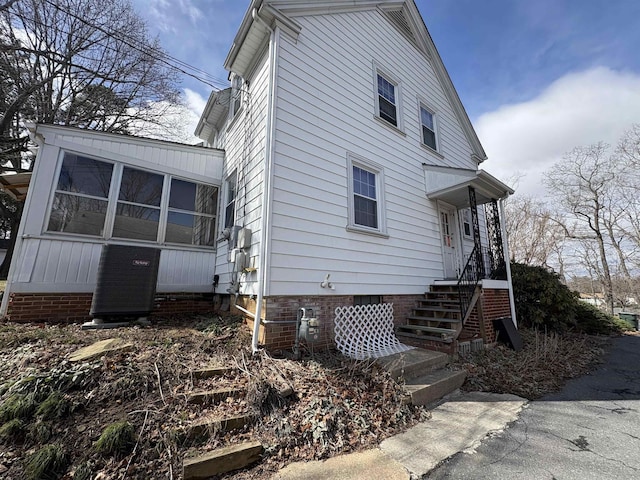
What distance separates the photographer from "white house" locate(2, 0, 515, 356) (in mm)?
4805

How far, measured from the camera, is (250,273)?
4859 mm

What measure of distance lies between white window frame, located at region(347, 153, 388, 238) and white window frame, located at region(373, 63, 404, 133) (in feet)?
4.89

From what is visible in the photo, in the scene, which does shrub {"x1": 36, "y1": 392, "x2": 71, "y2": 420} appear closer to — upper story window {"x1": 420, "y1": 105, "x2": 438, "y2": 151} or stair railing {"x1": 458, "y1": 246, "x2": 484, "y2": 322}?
stair railing {"x1": 458, "y1": 246, "x2": 484, "y2": 322}

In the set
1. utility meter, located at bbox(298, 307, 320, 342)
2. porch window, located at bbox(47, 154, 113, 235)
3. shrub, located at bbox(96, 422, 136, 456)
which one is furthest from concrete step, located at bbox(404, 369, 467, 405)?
porch window, located at bbox(47, 154, 113, 235)

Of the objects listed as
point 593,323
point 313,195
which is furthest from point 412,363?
point 593,323

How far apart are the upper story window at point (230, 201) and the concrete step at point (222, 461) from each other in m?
4.82

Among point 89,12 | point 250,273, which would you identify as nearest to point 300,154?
point 250,273

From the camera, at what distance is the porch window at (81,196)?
5.16 metres

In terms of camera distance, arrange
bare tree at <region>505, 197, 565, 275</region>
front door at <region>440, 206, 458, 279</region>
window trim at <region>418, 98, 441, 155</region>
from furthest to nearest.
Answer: bare tree at <region>505, 197, 565, 275</region> → window trim at <region>418, 98, 441, 155</region> → front door at <region>440, 206, 458, 279</region>

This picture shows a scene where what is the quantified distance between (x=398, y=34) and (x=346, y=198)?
675cm

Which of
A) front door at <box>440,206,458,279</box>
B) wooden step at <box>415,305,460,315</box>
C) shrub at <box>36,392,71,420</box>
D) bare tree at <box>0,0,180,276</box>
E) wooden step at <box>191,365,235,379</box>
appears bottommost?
shrub at <box>36,392,71,420</box>

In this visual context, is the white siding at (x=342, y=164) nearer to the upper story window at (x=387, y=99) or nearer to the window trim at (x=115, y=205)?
the upper story window at (x=387, y=99)

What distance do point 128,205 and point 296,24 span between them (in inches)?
209

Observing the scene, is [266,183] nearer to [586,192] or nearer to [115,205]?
[115,205]
